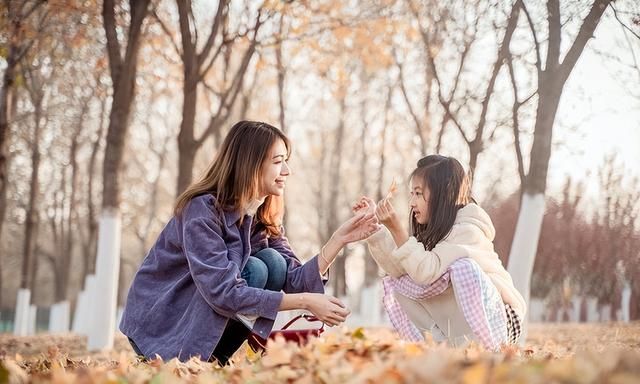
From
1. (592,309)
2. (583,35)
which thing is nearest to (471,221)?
(583,35)

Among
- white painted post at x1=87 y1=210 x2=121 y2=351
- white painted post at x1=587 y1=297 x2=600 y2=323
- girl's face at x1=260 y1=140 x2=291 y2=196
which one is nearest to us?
girl's face at x1=260 y1=140 x2=291 y2=196

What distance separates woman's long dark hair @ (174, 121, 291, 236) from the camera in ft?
12.2

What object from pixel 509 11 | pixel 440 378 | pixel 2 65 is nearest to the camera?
pixel 440 378

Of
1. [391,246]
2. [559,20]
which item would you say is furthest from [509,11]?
→ [391,246]

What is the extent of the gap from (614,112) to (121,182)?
5.14m

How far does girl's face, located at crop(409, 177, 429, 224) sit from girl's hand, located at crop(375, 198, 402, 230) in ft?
0.96

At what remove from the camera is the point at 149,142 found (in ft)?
67.1

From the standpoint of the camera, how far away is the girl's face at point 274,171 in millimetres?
3771

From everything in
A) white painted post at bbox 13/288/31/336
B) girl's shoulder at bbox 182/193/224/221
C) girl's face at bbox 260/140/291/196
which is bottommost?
white painted post at bbox 13/288/31/336

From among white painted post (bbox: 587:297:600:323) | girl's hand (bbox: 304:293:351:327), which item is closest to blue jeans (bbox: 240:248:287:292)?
girl's hand (bbox: 304:293:351:327)

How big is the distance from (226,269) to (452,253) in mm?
1174

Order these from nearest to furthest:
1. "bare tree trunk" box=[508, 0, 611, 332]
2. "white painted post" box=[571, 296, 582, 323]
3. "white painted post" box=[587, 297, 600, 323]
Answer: "bare tree trunk" box=[508, 0, 611, 332] → "white painted post" box=[587, 297, 600, 323] → "white painted post" box=[571, 296, 582, 323]

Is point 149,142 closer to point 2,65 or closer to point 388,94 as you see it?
point 388,94

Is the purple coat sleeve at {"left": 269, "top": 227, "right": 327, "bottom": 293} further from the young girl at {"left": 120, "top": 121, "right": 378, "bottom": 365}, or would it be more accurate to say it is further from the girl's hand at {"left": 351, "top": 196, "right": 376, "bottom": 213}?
the girl's hand at {"left": 351, "top": 196, "right": 376, "bottom": 213}
